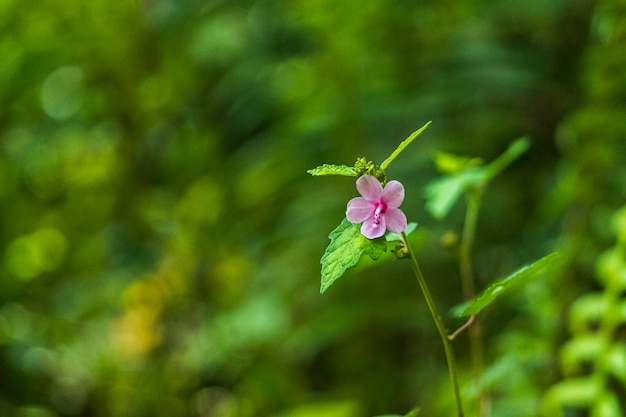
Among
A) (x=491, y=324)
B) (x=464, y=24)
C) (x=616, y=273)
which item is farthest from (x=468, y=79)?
(x=616, y=273)

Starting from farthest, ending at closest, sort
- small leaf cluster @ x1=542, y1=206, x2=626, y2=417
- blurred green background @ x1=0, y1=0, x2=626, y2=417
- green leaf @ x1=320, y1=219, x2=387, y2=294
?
1. blurred green background @ x1=0, y1=0, x2=626, y2=417
2. small leaf cluster @ x1=542, y1=206, x2=626, y2=417
3. green leaf @ x1=320, y1=219, x2=387, y2=294

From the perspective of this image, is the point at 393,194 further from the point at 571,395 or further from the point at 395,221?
the point at 571,395

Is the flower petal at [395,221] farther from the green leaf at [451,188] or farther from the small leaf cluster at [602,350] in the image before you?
the small leaf cluster at [602,350]

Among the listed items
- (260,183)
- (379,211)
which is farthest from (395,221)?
(260,183)

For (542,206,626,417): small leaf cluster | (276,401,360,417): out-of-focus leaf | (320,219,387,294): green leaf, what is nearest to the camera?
(320,219,387,294): green leaf

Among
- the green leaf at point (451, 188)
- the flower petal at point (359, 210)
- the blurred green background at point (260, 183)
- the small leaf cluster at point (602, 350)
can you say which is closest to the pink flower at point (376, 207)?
the flower petal at point (359, 210)

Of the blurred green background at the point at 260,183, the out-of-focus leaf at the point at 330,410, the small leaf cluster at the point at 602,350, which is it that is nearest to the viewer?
the small leaf cluster at the point at 602,350

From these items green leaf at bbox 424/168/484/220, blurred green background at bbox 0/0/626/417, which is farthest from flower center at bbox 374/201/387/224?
blurred green background at bbox 0/0/626/417

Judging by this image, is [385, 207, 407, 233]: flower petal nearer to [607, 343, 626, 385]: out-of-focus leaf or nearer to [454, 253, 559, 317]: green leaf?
[454, 253, 559, 317]: green leaf
